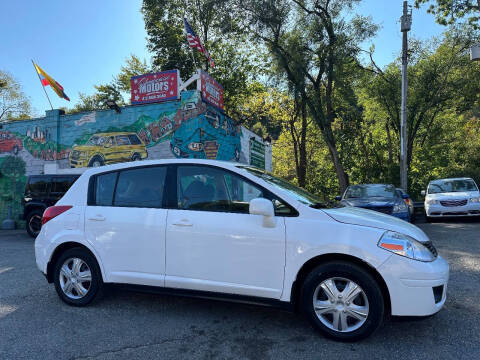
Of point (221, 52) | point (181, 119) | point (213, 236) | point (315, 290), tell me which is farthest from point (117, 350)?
point (221, 52)

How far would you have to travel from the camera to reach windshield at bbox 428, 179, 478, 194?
1190 centimetres

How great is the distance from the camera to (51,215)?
419 centimetres

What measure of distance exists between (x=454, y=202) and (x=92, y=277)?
11260 mm

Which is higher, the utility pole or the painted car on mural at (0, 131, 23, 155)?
the utility pole

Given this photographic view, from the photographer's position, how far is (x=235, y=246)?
3277 millimetres

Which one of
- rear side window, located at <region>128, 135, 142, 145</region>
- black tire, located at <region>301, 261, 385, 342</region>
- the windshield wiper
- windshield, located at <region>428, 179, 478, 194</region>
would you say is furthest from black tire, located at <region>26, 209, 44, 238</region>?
windshield, located at <region>428, 179, 478, 194</region>

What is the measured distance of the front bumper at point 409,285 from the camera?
113 inches

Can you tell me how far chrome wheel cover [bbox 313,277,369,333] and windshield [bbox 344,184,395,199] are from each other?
7.20 metres

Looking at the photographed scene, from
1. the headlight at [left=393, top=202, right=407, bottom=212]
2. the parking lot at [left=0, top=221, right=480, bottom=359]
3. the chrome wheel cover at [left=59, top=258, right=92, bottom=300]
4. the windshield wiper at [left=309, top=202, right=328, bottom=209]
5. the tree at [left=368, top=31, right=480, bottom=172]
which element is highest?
the tree at [left=368, top=31, right=480, bottom=172]

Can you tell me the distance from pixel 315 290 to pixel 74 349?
2.18 metres

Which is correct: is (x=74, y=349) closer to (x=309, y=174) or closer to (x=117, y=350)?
(x=117, y=350)

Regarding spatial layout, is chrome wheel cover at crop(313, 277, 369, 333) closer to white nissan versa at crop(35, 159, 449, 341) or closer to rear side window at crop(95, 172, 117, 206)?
white nissan versa at crop(35, 159, 449, 341)

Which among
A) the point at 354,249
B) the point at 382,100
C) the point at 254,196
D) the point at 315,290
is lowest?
the point at 315,290

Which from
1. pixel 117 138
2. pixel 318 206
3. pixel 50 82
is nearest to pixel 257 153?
pixel 117 138
